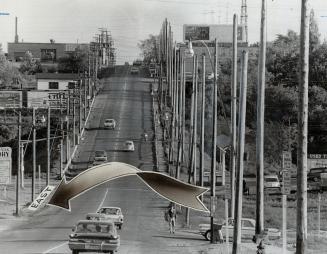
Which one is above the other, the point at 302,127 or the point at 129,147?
the point at 302,127

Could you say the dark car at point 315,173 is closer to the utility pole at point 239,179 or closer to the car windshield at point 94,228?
the utility pole at point 239,179

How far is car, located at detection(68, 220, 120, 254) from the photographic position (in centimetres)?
2817

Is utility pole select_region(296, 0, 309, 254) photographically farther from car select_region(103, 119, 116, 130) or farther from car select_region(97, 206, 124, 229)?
car select_region(103, 119, 116, 130)

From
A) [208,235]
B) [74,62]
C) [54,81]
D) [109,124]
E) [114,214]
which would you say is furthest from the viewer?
[74,62]

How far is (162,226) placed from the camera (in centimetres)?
4897

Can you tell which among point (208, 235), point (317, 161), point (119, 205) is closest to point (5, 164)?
point (119, 205)

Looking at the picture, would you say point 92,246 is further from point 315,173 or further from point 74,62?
point 74,62

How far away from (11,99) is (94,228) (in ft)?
290

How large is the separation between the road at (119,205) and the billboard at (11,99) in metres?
10.4

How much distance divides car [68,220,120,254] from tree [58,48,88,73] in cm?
14956

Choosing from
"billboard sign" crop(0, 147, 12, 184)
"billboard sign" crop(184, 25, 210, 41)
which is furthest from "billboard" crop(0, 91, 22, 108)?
"billboard sign" crop(184, 25, 210, 41)

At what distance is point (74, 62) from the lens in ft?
611

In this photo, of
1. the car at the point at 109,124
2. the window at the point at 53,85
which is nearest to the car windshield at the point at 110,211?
the car at the point at 109,124

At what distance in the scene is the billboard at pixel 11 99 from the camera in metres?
114
